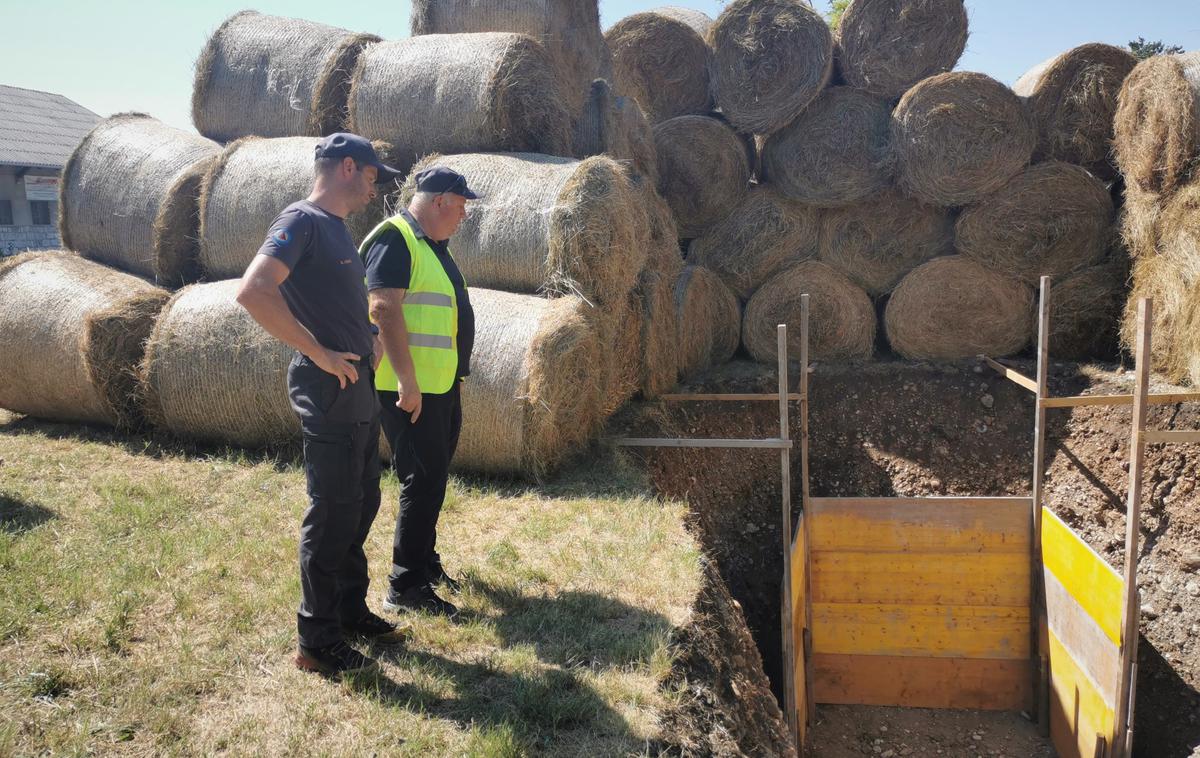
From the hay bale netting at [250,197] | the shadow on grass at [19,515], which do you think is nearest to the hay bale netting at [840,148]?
the hay bale netting at [250,197]

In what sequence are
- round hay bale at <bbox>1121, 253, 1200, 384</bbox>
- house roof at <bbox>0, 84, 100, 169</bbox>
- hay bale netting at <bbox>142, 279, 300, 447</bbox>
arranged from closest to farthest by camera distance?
hay bale netting at <bbox>142, 279, 300, 447</bbox> < round hay bale at <bbox>1121, 253, 1200, 384</bbox> < house roof at <bbox>0, 84, 100, 169</bbox>

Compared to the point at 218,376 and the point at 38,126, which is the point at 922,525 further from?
the point at 38,126

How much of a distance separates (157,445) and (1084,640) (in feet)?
24.7

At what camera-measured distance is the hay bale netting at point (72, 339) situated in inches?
254

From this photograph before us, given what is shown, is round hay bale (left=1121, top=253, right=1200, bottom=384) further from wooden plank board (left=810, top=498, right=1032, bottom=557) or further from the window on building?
the window on building

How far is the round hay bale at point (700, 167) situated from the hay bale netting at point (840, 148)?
1.84 ft

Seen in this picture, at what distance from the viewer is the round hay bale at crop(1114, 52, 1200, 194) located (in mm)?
7121

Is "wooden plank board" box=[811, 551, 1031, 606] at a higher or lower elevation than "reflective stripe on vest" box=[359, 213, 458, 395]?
lower

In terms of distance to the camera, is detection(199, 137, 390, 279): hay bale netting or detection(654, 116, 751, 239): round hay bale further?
detection(654, 116, 751, 239): round hay bale

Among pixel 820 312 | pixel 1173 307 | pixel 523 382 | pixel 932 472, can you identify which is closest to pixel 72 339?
pixel 523 382

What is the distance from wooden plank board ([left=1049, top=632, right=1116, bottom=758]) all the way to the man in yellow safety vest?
5165 mm

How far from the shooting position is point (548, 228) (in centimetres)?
596

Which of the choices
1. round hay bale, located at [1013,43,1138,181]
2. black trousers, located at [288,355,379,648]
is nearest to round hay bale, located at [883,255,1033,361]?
round hay bale, located at [1013,43,1138,181]

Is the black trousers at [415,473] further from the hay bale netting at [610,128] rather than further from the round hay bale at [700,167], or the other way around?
the round hay bale at [700,167]
